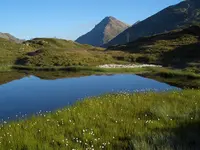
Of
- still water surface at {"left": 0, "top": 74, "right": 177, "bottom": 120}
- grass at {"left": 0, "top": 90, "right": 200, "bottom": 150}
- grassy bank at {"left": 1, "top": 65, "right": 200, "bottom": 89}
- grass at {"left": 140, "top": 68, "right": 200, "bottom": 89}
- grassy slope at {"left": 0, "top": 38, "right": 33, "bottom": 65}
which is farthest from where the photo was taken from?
grassy slope at {"left": 0, "top": 38, "right": 33, "bottom": 65}

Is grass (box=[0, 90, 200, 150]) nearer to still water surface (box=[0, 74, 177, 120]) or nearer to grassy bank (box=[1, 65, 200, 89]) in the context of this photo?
still water surface (box=[0, 74, 177, 120])

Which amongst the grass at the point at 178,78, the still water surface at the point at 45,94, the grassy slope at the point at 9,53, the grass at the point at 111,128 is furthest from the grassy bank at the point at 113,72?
the grass at the point at 111,128

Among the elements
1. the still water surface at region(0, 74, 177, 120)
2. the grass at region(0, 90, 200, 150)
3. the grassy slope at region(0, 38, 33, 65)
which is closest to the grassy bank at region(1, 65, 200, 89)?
the still water surface at region(0, 74, 177, 120)

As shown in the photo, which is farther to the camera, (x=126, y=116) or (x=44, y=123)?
(x=126, y=116)

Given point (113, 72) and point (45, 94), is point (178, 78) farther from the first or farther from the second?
point (45, 94)

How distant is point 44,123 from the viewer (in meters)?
14.0

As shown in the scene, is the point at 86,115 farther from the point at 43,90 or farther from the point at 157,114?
the point at 43,90

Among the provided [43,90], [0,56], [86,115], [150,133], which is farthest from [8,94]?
[0,56]

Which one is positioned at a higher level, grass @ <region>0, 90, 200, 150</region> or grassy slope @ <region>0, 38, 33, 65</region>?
grassy slope @ <region>0, 38, 33, 65</region>

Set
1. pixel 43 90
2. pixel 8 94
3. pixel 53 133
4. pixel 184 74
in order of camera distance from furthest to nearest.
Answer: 1. pixel 184 74
2. pixel 43 90
3. pixel 8 94
4. pixel 53 133

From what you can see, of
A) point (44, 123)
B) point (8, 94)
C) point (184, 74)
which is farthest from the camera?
point (184, 74)

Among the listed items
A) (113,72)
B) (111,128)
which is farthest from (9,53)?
(111,128)

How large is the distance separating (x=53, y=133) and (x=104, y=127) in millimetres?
1817

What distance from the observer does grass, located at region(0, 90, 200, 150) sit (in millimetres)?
11055
